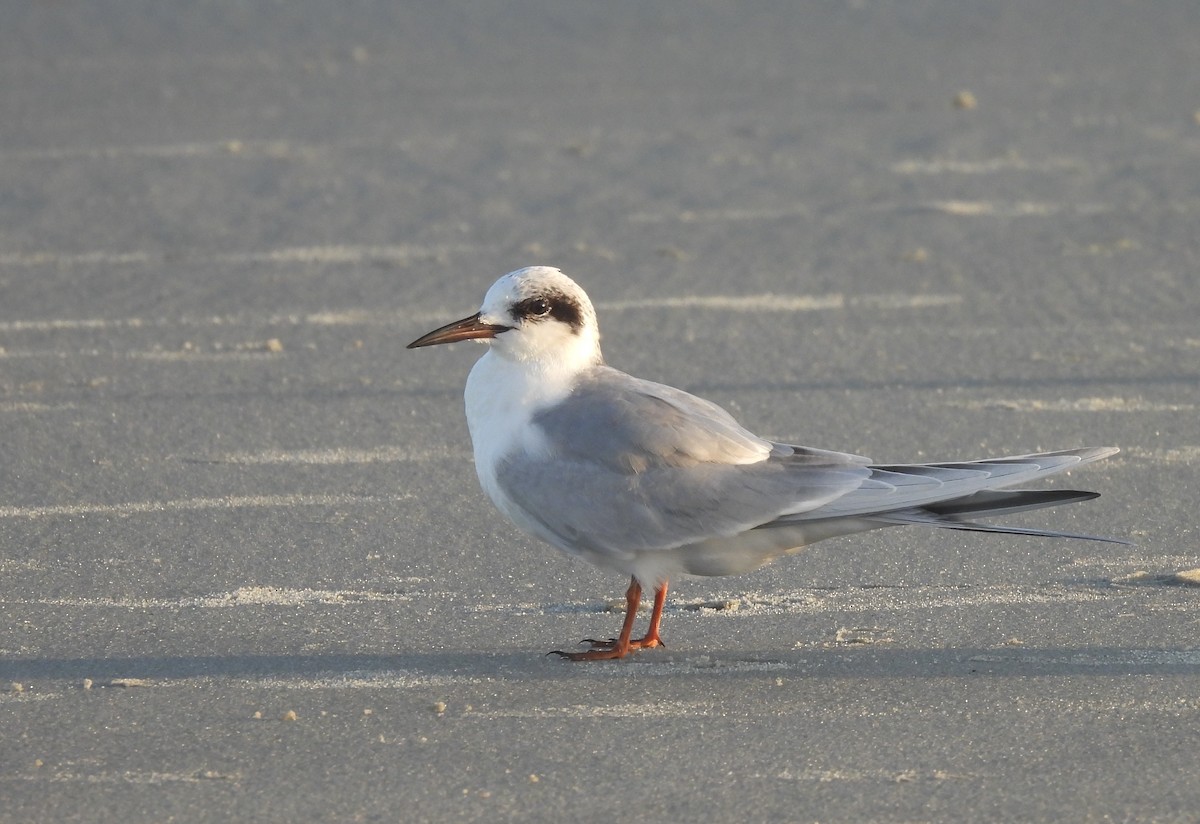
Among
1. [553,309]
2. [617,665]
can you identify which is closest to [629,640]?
[617,665]

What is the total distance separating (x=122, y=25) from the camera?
14930mm

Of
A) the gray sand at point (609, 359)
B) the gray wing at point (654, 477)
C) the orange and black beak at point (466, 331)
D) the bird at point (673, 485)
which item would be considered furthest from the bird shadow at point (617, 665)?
the orange and black beak at point (466, 331)

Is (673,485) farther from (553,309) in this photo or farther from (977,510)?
(977,510)

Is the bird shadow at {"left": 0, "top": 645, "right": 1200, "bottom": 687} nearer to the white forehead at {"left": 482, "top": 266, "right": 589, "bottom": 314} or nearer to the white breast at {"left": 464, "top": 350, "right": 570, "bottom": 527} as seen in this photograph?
the white breast at {"left": 464, "top": 350, "right": 570, "bottom": 527}

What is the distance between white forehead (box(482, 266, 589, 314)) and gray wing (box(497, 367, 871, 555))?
357 mm

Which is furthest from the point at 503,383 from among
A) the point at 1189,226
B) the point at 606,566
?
the point at 1189,226

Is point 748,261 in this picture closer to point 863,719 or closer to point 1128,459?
point 1128,459

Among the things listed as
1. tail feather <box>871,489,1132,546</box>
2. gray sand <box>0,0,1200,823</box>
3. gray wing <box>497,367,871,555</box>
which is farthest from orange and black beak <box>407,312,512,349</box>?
tail feather <box>871,489,1132,546</box>

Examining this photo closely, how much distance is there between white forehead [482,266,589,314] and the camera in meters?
5.10

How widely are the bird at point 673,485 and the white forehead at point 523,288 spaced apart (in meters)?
0.19

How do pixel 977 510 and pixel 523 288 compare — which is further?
pixel 523 288

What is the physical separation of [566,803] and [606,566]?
42.4 inches

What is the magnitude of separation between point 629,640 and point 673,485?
44 cm

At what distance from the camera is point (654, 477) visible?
4.81 m
